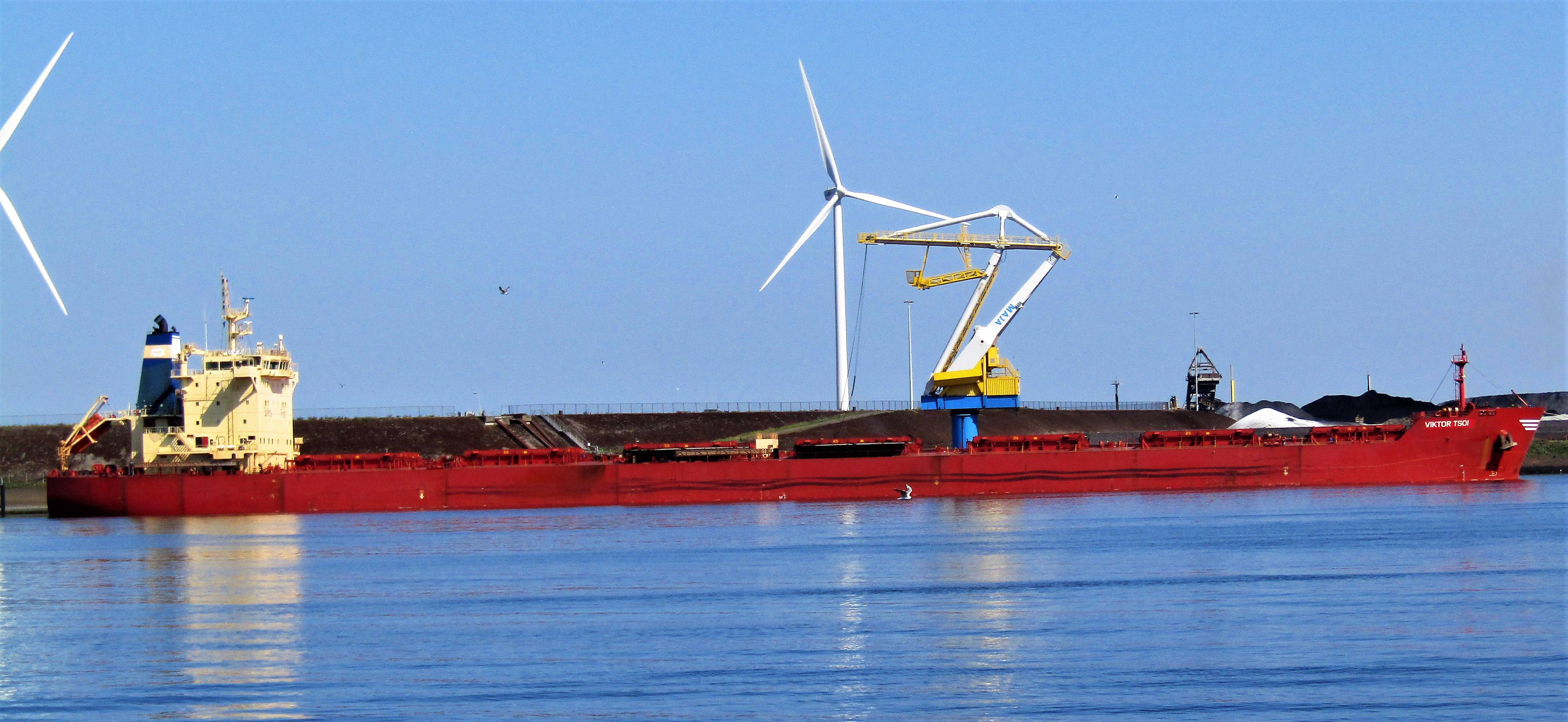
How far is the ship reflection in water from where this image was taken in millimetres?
17031

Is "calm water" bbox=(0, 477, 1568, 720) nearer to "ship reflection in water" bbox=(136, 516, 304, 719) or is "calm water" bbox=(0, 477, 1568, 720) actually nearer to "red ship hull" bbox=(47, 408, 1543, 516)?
"ship reflection in water" bbox=(136, 516, 304, 719)

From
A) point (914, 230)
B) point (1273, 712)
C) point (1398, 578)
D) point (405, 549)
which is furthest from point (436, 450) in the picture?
point (1273, 712)

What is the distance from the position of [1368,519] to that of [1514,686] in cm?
2368

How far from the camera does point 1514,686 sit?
1608 cm

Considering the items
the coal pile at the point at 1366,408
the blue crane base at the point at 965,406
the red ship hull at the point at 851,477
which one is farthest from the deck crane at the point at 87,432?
the coal pile at the point at 1366,408

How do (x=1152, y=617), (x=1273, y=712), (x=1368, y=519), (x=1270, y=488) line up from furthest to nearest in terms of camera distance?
(x=1270, y=488) < (x=1368, y=519) < (x=1152, y=617) < (x=1273, y=712)

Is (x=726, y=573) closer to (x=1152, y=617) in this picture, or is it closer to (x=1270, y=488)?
(x=1152, y=617)

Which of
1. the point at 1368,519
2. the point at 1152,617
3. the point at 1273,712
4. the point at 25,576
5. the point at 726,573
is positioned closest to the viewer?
the point at 1273,712

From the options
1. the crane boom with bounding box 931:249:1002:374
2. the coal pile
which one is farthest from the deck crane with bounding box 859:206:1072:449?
the coal pile

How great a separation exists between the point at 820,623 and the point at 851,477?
100 feet

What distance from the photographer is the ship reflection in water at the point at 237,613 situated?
17.0 m

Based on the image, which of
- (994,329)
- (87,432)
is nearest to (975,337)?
(994,329)

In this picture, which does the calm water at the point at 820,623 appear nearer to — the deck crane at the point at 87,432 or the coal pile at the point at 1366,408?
the deck crane at the point at 87,432

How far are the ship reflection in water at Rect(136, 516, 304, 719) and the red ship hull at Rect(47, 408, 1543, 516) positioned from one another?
649 cm
